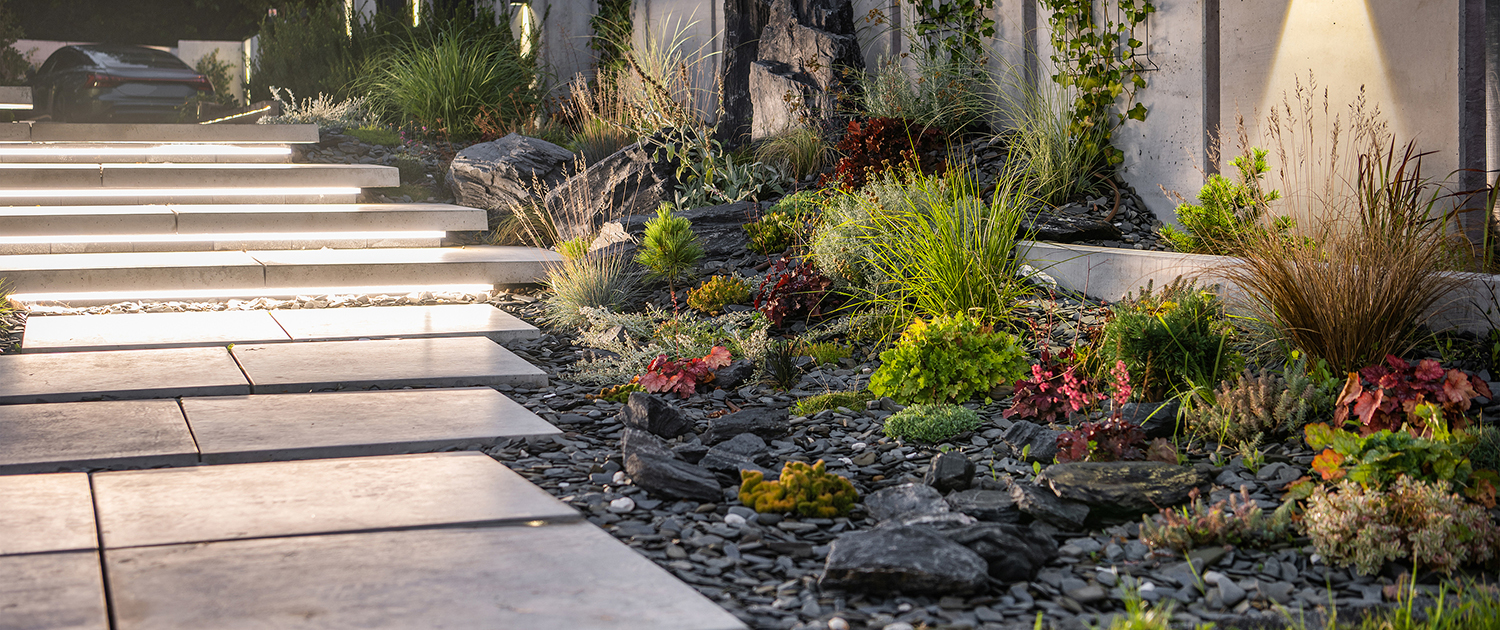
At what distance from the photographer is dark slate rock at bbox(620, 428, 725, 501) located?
107 inches

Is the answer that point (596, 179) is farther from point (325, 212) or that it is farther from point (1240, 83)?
point (1240, 83)

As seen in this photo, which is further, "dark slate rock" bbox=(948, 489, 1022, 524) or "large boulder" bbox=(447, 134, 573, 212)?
"large boulder" bbox=(447, 134, 573, 212)

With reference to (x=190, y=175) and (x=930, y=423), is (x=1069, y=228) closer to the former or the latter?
(x=930, y=423)

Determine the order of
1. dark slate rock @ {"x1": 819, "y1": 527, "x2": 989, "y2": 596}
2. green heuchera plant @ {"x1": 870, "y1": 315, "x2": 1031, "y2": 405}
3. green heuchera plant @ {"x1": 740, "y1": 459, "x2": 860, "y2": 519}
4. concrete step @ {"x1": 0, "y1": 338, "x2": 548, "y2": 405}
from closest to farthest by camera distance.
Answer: dark slate rock @ {"x1": 819, "y1": 527, "x2": 989, "y2": 596} → green heuchera plant @ {"x1": 740, "y1": 459, "x2": 860, "y2": 519} → green heuchera plant @ {"x1": 870, "y1": 315, "x2": 1031, "y2": 405} → concrete step @ {"x1": 0, "y1": 338, "x2": 548, "y2": 405}

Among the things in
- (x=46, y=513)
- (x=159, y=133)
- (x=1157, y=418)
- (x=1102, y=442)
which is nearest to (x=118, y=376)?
(x=46, y=513)

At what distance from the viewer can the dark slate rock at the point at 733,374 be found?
3.99 meters

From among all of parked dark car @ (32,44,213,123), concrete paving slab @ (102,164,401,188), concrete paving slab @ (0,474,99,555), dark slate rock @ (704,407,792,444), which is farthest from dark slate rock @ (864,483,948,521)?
parked dark car @ (32,44,213,123)

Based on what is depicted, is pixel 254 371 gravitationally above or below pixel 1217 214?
below

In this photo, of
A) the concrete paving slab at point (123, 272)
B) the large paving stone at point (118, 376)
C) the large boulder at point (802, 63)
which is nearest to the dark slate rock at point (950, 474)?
the large paving stone at point (118, 376)

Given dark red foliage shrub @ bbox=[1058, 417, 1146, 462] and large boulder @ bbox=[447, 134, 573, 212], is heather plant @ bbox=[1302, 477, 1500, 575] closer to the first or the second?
dark red foliage shrub @ bbox=[1058, 417, 1146, 462]

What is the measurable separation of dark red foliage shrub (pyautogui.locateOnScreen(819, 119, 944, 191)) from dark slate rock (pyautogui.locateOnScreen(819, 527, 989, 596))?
12.6 ft

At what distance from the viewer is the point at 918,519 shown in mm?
2443

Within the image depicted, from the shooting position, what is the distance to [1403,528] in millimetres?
2234

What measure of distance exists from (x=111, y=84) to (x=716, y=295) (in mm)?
10356
